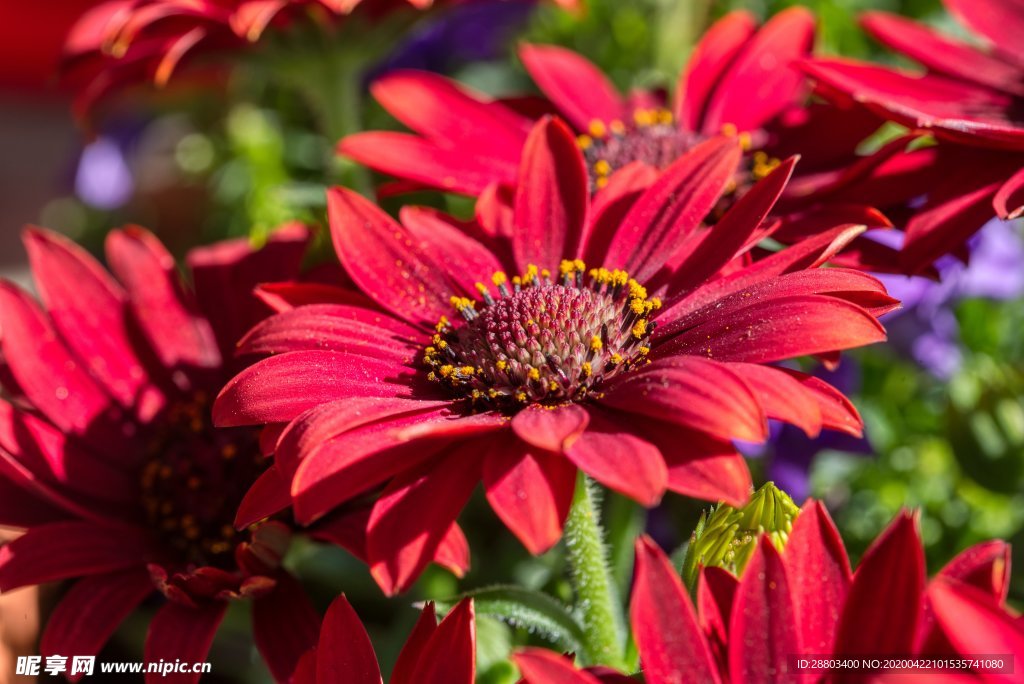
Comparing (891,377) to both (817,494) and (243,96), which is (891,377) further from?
(243,96)

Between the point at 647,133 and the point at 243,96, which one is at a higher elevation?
the point at 243,96

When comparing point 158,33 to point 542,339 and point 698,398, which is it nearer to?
point 542,339

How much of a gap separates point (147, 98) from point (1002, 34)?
1.65m

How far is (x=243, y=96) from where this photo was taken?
5.65ft

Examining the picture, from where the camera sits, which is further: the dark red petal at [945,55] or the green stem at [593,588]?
the dark red petal at [945,55]

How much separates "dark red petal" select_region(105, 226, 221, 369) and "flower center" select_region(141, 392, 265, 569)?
4cm

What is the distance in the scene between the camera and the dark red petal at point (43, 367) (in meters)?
0.83

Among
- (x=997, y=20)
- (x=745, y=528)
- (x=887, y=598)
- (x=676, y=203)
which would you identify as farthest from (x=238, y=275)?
(x=997, y=20)

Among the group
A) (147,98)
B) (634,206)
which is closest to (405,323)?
(634,206)

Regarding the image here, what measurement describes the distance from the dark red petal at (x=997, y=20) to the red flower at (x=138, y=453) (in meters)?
0.61

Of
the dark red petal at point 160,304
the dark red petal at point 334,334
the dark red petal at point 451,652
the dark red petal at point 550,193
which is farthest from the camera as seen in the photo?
the dark red petal at point 160,304

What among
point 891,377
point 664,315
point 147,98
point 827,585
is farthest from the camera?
point 147,98

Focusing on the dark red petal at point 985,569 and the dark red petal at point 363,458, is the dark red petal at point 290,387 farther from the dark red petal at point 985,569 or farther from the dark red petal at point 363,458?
the dark red petal at point 985,569

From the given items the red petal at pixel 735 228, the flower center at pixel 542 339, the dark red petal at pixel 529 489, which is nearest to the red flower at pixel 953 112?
the red petal at pixel 735 228
